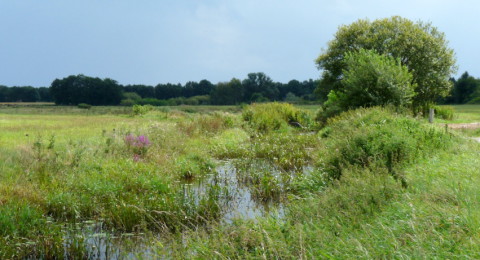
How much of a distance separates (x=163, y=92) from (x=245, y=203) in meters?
86.1

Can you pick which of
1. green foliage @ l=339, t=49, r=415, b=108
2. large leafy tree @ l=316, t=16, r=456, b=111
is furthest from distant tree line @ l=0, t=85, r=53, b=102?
green foliage @ l=339, t=49, r=415, b=108

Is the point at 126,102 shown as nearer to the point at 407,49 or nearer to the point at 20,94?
the point at 20,94

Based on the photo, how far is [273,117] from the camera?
25672 millimetres

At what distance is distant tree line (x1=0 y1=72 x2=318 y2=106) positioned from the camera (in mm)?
73875

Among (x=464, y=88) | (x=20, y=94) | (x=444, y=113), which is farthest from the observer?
(x=20, y=94)

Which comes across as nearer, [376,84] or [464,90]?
[376,84]

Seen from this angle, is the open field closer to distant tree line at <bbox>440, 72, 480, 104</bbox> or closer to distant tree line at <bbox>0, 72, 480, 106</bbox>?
distant tree line at <bbox>0, 72, 480, 106</bbox>

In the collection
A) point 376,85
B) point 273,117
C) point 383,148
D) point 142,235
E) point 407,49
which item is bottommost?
point 142,235

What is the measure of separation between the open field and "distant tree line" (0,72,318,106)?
61975mm

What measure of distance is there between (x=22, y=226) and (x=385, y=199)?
548 centimetres

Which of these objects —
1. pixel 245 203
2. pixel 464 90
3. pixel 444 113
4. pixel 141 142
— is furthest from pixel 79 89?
pixel 245 203

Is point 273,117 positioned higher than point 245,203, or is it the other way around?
point 273,117

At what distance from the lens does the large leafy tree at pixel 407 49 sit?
3375cm

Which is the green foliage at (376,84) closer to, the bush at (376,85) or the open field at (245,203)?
the bush at (376,85)
